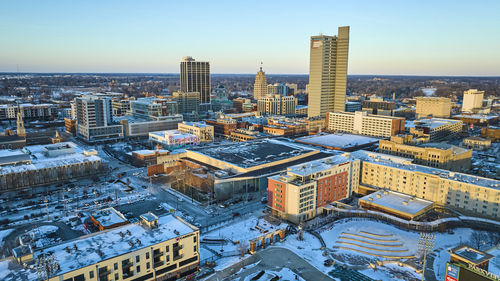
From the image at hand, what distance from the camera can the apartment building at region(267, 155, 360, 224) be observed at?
50.9m

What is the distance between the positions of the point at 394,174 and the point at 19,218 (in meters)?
62.5

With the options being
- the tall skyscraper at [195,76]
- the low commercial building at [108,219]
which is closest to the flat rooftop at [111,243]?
the low commercial building at [108,219]

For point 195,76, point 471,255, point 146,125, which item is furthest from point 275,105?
point 471,255

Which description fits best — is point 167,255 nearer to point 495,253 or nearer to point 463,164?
point 495,253

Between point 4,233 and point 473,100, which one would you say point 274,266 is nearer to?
point 4,233

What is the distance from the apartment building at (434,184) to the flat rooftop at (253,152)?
54.4ft

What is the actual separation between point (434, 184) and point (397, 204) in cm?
743

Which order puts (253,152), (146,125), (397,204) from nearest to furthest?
(397,204), (253,152), (146,125)

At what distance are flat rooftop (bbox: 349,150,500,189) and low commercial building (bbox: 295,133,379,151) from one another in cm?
1509

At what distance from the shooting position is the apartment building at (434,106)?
14500 centimetres

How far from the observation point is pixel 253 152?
247 feet

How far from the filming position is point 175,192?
65.2 meters

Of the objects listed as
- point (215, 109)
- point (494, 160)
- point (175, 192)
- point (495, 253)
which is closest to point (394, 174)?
point (495, 253)

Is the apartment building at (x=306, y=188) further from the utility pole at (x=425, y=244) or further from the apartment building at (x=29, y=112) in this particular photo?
the apartment building at (x=29, y=112)
